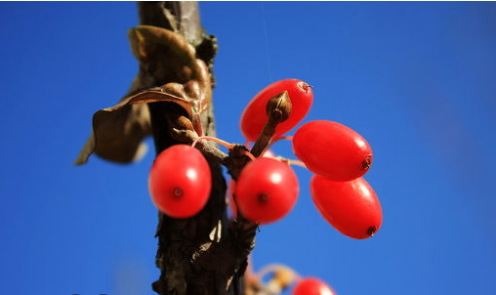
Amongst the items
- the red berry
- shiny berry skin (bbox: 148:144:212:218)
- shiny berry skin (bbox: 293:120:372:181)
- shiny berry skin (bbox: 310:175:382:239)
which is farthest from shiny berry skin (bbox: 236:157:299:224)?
the red berry

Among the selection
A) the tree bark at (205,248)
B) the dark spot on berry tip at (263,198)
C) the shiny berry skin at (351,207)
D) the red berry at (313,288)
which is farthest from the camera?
the red berry at (313,288)

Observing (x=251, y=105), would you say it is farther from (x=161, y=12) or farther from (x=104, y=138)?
(x=104, y=138)

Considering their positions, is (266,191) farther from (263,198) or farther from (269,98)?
(269,98)

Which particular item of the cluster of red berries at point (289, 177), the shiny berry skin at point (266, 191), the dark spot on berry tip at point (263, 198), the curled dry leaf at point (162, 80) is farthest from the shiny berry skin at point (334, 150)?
the curled dry leaf at point (162, 80)

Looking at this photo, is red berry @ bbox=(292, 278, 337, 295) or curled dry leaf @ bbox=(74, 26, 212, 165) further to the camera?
red berry @ bbox=(292, 278, 337, 295)

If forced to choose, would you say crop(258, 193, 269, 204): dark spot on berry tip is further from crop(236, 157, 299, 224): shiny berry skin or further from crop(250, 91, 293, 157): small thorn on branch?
crop(250, 91, 293, 157): small thorn on branch

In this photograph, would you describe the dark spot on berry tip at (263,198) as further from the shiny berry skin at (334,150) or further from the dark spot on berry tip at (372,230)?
the dark spot on berry tip at (372,230)
